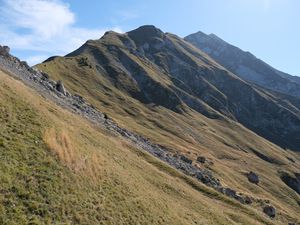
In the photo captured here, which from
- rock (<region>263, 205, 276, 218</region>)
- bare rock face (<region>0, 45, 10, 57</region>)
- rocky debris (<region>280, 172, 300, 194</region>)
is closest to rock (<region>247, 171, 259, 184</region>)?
rocky debris (<region>280, 172, 300, 194</region>)

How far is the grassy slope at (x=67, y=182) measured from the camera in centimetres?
2770

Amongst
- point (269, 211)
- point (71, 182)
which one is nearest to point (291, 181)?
point (269, 211)

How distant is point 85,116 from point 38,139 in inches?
1289

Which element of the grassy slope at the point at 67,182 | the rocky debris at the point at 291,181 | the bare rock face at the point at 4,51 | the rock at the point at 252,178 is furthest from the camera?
the rocky debris at the point at 291,181

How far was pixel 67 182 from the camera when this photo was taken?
32000 millimetres

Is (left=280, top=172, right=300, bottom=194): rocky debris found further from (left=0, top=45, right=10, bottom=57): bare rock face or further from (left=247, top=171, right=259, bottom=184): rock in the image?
(left=0, top=45, right=10, bottom=57): bare rock face

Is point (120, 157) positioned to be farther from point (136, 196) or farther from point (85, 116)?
point (85, 116)

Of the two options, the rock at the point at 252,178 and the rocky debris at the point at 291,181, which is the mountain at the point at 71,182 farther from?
the rocky debris at the point at 291,181

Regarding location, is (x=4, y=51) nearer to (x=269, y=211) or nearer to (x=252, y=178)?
(x=269, y=211)

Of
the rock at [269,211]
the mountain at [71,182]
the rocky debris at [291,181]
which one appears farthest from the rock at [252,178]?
the mountain at [71,182]

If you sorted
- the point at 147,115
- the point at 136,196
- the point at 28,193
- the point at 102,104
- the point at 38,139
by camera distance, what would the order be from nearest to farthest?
the point at 28,193
the point at 38,139
the point at 136,196
the point at 102,104
the point at 147,115

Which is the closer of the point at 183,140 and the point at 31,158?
the point at 31,158

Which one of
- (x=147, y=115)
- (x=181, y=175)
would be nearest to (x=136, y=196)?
(x=181, y=175)

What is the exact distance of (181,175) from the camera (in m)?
64.3
